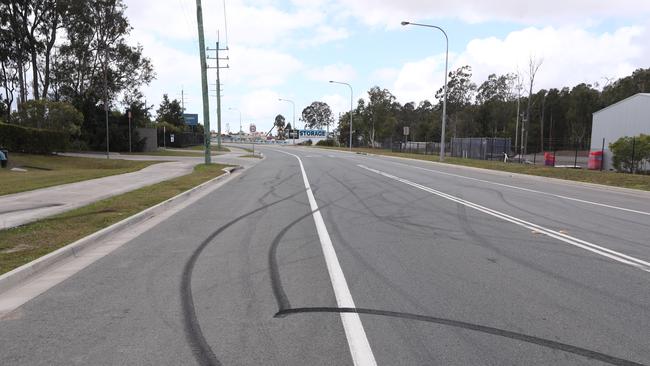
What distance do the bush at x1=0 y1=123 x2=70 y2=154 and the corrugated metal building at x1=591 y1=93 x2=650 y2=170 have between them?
36.4 metres

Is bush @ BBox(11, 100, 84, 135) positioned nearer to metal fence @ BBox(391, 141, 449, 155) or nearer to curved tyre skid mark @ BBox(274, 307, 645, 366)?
curved tyre skid mark @ BBox(274, 307, 645, 366)

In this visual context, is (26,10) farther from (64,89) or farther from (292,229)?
(292,229)

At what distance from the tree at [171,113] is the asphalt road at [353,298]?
298 feet

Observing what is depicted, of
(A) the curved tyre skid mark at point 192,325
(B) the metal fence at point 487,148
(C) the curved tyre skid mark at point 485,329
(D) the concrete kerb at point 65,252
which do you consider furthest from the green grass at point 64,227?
(B) the metal fence at point 487,148

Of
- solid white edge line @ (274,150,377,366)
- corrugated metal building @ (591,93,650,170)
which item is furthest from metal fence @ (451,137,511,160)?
solid white edge line @ (274,150,377,366)

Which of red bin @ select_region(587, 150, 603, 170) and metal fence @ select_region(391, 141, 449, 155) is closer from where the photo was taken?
red bin @ select_region(587, 150, 603, 170)

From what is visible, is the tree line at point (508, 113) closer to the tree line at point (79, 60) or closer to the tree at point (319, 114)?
the tree line at point (79, 60)

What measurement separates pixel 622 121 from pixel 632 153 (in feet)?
39.9

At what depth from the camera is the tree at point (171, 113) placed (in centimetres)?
9638

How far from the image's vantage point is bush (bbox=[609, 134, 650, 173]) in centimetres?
2634

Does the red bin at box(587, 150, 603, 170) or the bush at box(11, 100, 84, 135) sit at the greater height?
the bush at box(11, 100, 84, 135)

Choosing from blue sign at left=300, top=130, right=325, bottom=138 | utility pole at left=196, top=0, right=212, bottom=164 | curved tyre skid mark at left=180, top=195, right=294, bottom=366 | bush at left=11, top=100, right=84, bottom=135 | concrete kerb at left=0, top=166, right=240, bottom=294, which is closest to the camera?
curved tyre skid mark at left=180, top=195, right=294, bottom=366

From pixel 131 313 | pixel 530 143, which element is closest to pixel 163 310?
pixel 131 313

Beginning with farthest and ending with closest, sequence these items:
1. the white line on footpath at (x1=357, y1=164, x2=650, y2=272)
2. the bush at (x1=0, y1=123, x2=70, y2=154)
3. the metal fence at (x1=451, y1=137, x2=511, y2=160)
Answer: the metal fence at (x1=451, y1=137, x2=511, y2=160), the bush at (x1=0, y1=123, x2=70, y2=154), the white line on footpath at (x1=357, y1=164, x2=650, y2=272)
